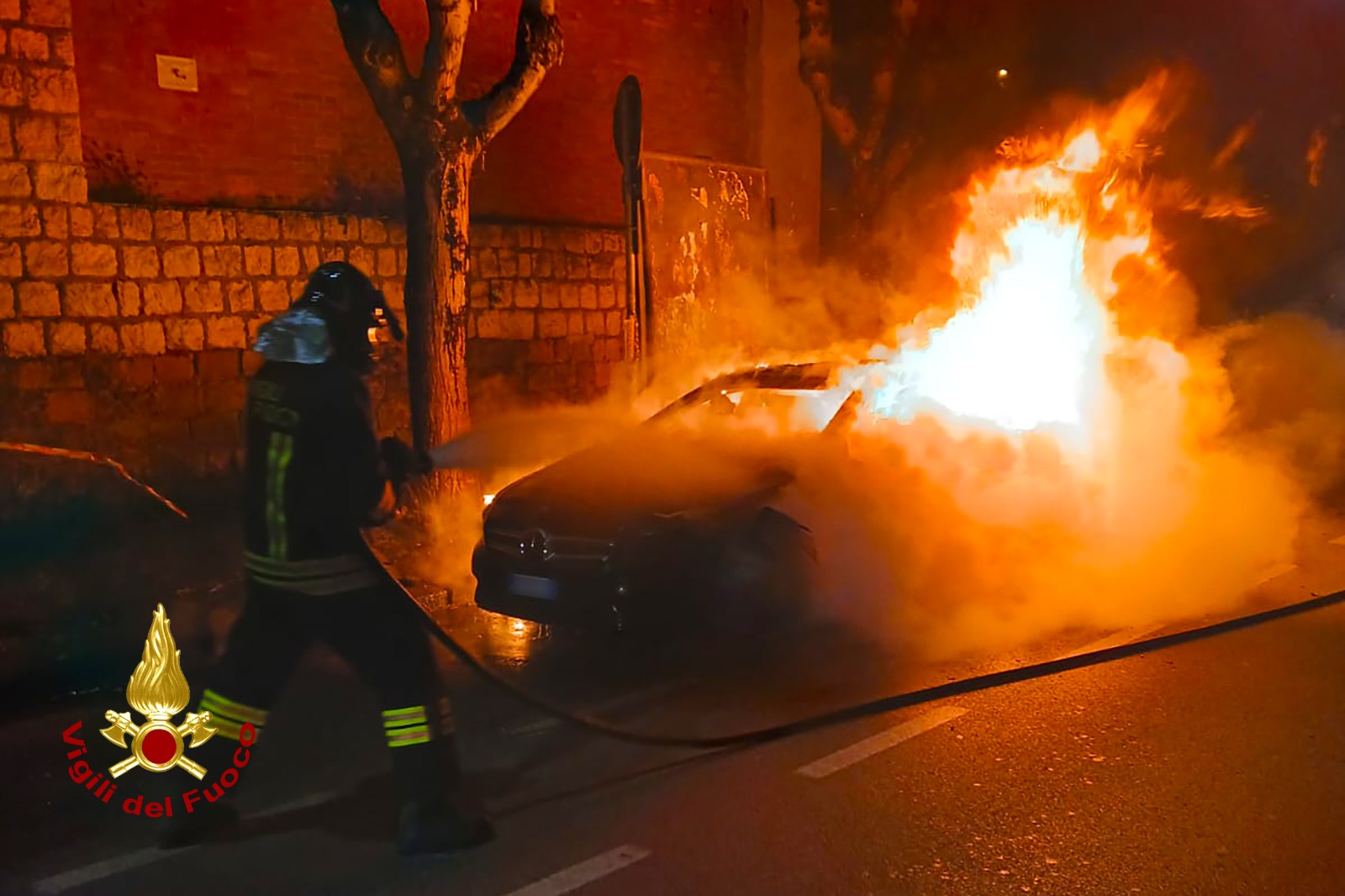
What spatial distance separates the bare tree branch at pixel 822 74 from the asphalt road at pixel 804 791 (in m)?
9.05

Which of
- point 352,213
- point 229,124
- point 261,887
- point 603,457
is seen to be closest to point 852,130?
point 352,213

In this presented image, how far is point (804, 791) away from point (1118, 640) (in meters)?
2.77

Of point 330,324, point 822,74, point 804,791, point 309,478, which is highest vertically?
point 822,74

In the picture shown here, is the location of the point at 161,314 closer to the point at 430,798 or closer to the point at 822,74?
the point at 430,798

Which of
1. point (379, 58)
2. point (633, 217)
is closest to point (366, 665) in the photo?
point (379, 58)

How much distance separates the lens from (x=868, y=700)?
557 cm

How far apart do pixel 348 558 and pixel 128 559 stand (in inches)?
205

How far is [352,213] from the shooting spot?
10828 millimetres

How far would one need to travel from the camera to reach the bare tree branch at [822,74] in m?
13.9

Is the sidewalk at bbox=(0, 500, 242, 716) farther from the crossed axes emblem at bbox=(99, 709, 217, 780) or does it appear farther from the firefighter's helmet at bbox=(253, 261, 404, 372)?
the firefighter's helmet at bbox=(253, 261, 404, 372)

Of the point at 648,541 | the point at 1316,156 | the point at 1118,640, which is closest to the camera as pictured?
the point at 648,541

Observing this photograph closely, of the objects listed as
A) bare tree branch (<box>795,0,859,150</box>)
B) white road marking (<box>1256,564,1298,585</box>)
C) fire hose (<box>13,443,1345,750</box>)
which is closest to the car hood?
fire hose (<box>13,443,1345,750</box>)

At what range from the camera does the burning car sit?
19.9ft

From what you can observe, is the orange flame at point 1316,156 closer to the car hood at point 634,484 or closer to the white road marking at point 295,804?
the car hood at point 634,484
